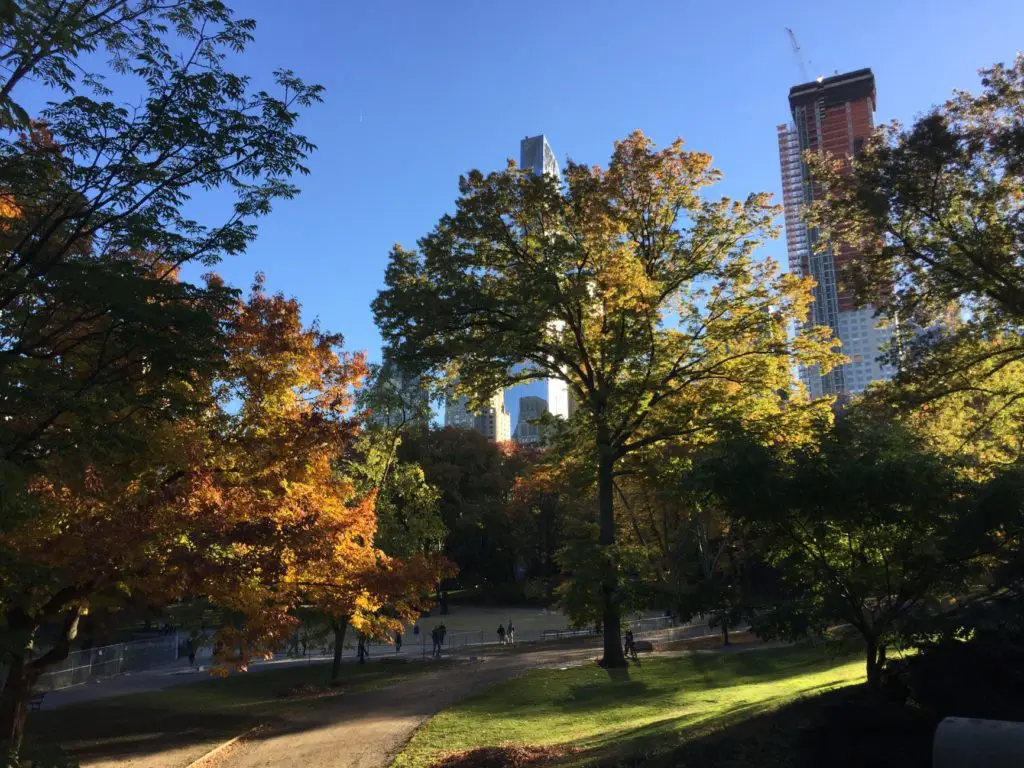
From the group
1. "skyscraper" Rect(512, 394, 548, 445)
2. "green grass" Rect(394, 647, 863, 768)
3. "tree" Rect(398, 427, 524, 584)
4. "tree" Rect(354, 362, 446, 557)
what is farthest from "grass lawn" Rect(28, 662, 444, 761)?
"tree" Rect(398, 427, 524, 584)

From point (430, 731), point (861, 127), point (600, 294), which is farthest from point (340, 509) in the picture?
point (861, 127)

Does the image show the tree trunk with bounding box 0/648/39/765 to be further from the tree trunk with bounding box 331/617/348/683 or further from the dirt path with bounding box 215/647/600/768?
the tree trunk with bounding box 331/617/348/683

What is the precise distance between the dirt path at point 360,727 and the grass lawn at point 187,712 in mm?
1185

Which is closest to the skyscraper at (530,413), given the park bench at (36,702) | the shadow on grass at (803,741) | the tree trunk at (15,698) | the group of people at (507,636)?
the group of people at (507,636)

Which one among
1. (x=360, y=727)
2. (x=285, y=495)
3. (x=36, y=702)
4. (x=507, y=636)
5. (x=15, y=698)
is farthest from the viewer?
(x=507, y=636)

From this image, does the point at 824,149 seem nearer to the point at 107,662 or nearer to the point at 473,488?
the point at 107,662

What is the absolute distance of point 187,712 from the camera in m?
17.8

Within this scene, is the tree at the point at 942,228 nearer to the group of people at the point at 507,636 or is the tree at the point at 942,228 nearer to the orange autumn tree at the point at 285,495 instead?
the orange autumn tree at the point at 285,495

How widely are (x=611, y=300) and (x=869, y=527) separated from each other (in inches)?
466

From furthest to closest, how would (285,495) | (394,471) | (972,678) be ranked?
(394,471), (285,495), (972,678)

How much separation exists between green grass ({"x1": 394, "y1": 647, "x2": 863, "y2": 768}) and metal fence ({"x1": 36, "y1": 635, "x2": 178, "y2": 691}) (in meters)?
14.8

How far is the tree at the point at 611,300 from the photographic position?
1889 cm

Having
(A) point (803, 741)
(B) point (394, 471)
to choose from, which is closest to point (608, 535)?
(B) point (394, 471)

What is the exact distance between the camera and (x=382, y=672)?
25.4 m
